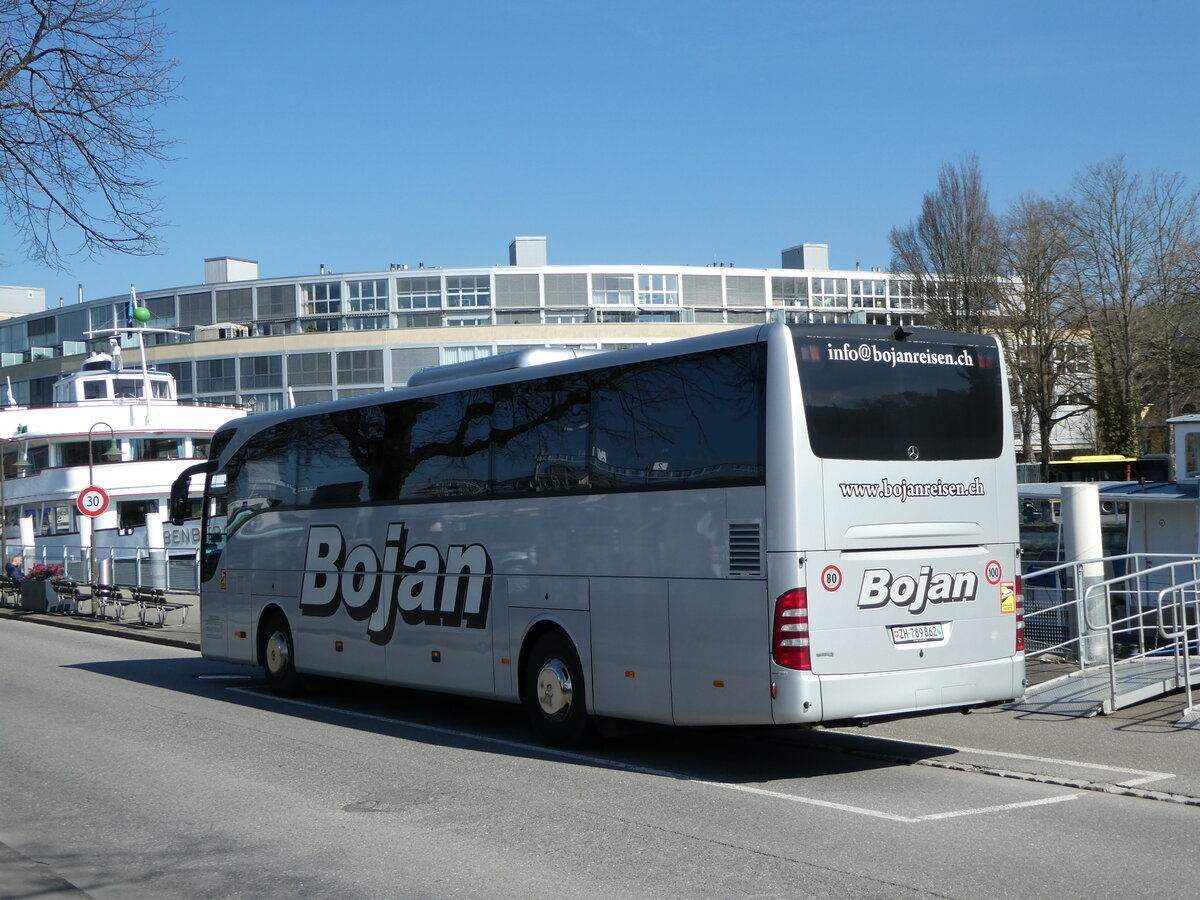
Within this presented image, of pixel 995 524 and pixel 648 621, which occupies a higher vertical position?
pixel 995 524

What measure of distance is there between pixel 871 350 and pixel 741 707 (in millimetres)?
2858

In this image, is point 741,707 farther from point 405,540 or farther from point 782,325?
point 405,540

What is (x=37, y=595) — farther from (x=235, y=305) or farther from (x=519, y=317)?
(x=235, y=305)

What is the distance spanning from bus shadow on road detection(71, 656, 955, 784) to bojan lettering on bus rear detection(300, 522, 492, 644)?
105 cm

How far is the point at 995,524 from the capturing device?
1025 centimetres

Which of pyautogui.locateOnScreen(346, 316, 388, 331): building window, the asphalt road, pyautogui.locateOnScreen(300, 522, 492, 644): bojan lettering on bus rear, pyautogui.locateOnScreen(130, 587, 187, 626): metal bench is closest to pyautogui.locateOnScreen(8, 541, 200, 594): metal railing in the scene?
pyautogui.locateOnScreen(130, 587, 187, 626): metal bench

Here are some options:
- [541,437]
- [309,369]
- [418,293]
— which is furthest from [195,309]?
[541,437]

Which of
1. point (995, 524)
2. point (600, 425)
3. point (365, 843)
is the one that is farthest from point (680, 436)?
point (365, 843)

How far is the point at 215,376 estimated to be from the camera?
80.2 meters

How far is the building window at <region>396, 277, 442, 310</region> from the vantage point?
7956cm

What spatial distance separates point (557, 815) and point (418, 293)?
73.5 m

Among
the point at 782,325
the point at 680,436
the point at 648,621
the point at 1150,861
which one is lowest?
the point at 1150,861

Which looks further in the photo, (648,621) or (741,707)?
(648,621)

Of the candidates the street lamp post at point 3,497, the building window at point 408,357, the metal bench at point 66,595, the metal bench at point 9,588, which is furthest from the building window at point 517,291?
the metal bench at point 66,595
